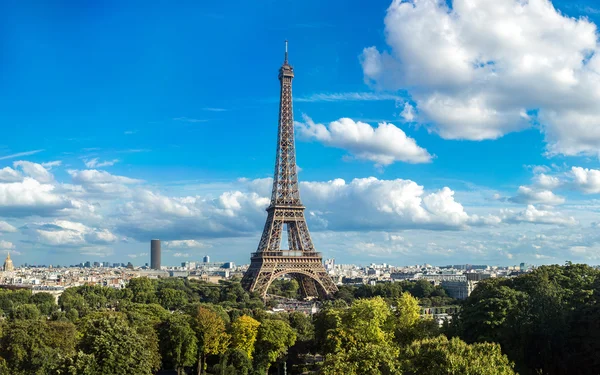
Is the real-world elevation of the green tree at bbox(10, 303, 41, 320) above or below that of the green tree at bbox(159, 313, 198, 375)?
above

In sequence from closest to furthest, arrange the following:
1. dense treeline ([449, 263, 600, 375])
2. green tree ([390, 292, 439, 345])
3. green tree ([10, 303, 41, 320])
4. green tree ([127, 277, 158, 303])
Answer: dense treeline ([449, 263, 600, 375]) < green tree ([390, 292, 439, 345]) < green tree ([10, 303, 41, 320]) < green tree ([127, 277, 158, 303])

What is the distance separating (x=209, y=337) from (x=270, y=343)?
13.9ft

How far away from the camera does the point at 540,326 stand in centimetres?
3400

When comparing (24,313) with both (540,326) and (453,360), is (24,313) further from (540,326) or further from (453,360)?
(453,360)

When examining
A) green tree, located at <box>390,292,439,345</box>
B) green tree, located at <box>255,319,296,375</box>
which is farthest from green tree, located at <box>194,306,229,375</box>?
green tree, located at <box>390,292,439,345</box>

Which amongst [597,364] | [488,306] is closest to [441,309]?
[488,306]

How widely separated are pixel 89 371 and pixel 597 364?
2391 centimetres

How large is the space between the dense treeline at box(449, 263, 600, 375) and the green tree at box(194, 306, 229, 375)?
1585 centimetres

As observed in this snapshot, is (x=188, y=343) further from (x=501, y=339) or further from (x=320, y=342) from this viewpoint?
(x=501, y=339)

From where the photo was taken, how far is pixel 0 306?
74562 millimetres

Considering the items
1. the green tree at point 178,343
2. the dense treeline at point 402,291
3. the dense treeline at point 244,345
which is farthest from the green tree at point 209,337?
the dense treeline at point 402,291

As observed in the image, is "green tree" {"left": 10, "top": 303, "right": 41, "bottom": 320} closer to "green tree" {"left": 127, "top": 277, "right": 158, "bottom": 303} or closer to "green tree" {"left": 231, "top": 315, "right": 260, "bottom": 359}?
"green tree" {"left": 127, "top": 277, "right": 158, "bottom": 303}

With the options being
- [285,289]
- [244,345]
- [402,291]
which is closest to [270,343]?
[244,345]

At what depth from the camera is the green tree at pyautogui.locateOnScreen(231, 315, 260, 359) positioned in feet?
144
